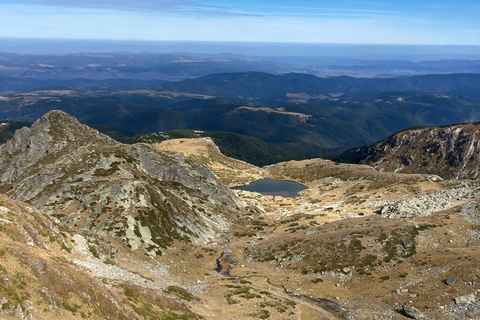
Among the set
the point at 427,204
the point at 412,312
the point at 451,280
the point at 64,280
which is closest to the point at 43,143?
the point at 64,280

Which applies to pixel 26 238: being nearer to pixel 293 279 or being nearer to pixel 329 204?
pixel 293 279

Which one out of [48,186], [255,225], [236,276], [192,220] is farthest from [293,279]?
[48,186]

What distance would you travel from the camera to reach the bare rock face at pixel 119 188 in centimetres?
7938

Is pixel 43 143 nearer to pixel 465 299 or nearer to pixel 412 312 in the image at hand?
pixel 412 312

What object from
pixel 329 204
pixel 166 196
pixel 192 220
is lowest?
pixel 329 204

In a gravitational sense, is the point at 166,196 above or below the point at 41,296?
below

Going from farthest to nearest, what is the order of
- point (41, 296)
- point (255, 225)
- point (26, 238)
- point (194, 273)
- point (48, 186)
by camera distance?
point (255, 225), point (48, 186), point (194, 273), point (26, 238), point (41, 296)

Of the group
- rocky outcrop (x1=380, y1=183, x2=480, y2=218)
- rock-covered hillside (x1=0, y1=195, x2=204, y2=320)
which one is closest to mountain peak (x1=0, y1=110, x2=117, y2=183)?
rock-covered hillside (x1=0, y1=195, x2=204, y2=320)

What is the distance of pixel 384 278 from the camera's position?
64.4 metres

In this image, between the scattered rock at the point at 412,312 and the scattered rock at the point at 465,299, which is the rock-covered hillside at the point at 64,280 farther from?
the scattered rock at the point at 465,299

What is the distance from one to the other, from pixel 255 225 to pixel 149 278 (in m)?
63.8

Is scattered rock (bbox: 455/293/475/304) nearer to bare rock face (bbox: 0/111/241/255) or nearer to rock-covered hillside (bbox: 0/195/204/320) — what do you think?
rock-covered hillside (bbox: 0/195/204/320)

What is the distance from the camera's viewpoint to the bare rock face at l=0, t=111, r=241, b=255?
3125 inches

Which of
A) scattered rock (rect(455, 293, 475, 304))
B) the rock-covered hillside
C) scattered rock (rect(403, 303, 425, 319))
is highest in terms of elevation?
the rock-covered hillside
